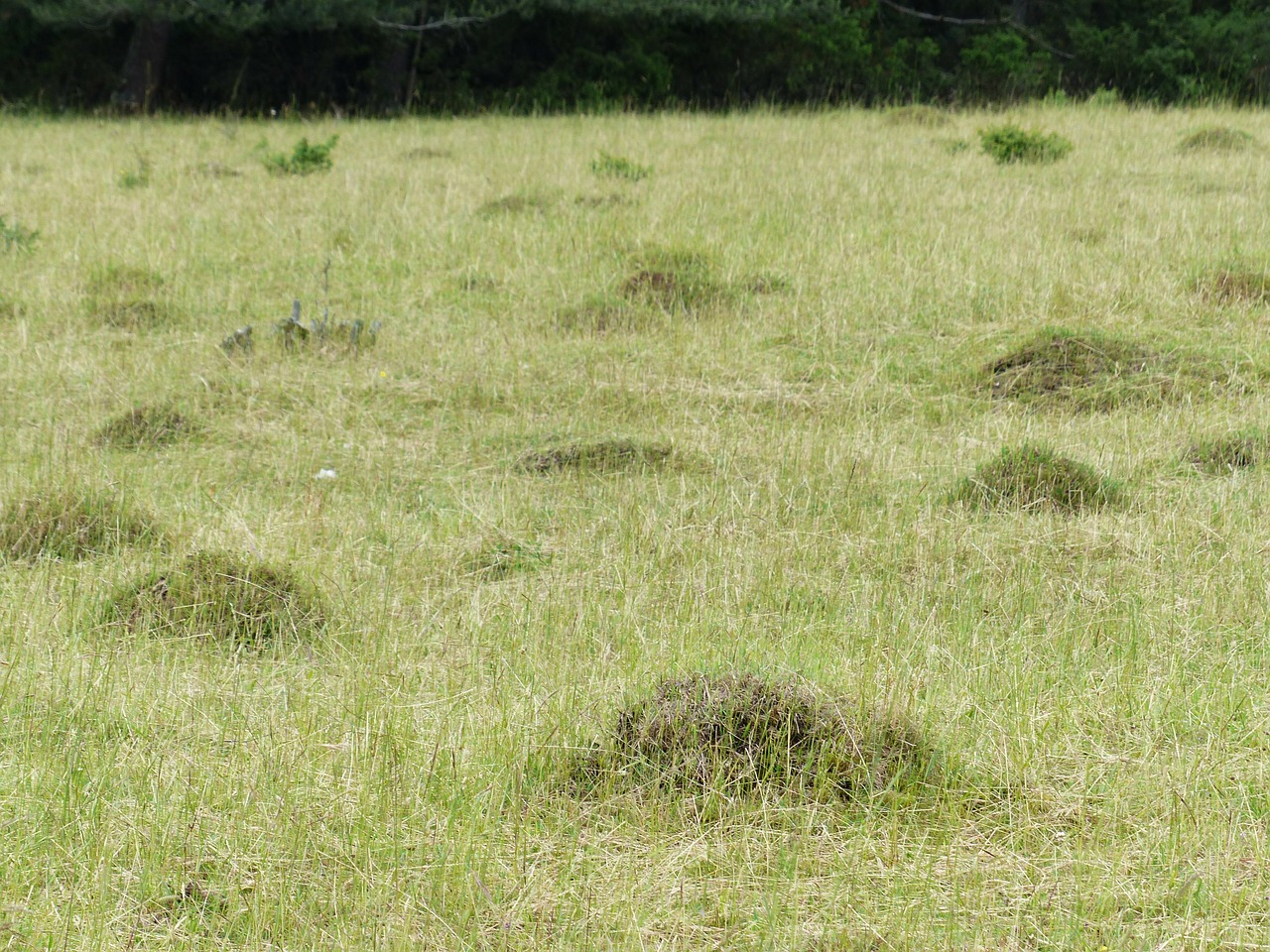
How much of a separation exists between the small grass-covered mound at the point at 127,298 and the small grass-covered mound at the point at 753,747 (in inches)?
230

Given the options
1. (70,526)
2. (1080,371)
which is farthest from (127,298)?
(1080,371)

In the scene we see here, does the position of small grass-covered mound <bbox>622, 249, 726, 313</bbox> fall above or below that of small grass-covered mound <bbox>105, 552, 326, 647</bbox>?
above

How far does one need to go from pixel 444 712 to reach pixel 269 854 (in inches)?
29.0

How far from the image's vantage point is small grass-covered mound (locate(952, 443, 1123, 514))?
529cm

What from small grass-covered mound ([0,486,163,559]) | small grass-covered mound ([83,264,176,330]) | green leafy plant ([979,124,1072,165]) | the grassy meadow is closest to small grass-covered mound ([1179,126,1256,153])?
green leafy plant ([979,124,1072,165])

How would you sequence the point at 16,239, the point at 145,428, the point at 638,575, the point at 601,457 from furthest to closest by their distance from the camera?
the point at 16,239, the point at 145,428, the point at 601,457, the point at 638,575

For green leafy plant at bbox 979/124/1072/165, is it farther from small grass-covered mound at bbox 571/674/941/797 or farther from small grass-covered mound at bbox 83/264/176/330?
small grass-covered mound at bbox 571/674/941/797

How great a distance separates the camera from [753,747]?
335 cm

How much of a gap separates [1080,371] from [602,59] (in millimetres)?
16398

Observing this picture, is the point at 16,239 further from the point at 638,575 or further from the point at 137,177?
the point at 638,575

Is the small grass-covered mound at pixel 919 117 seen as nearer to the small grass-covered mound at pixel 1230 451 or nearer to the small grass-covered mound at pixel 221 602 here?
the small grass-covered mound at pixel 1230 451

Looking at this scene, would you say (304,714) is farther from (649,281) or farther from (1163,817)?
(649,281)

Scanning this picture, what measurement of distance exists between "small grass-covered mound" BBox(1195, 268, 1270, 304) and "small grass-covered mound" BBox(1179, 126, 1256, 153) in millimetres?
4993

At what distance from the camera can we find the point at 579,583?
456 centimetres
